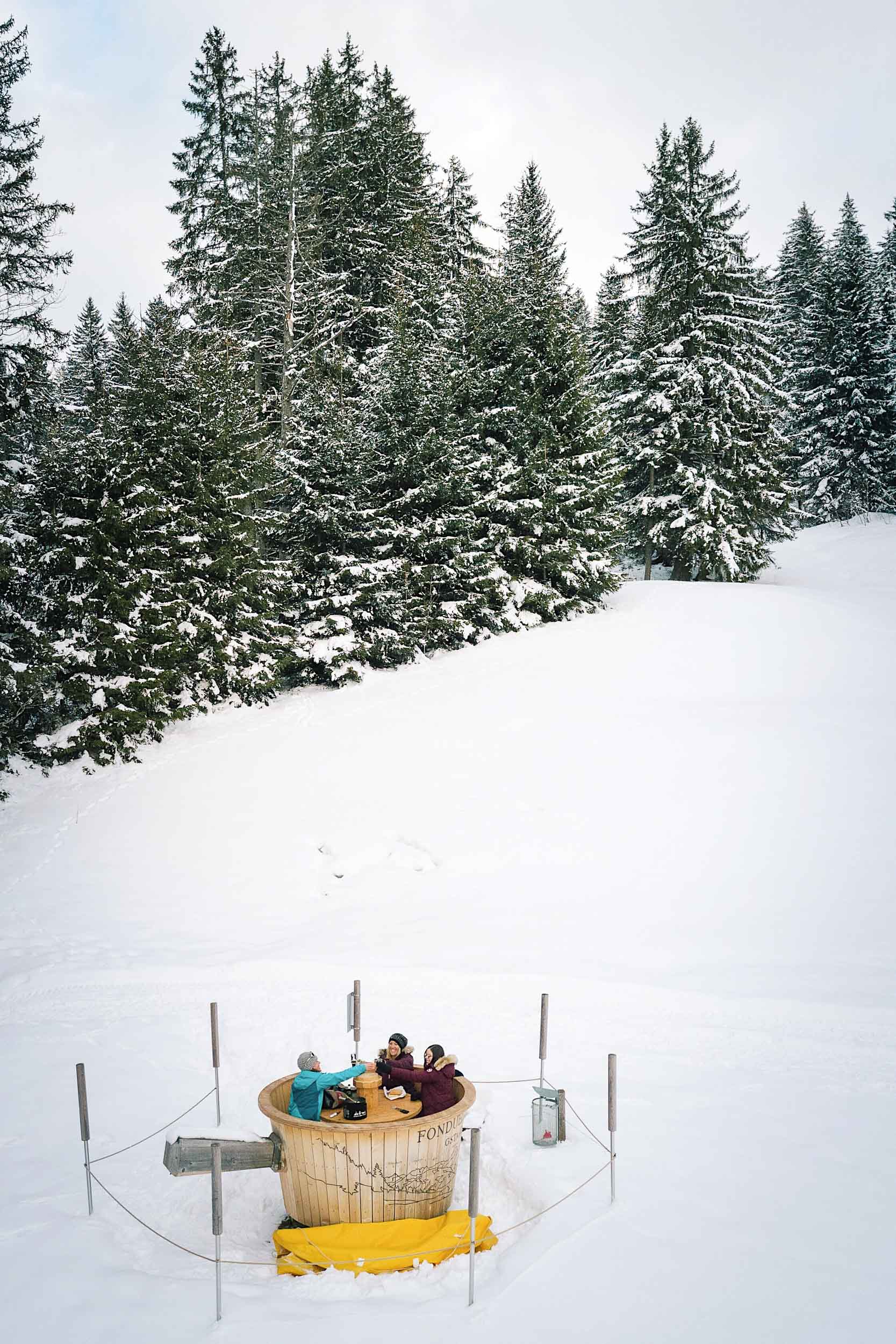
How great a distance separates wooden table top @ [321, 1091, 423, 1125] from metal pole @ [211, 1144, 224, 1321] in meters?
1.26

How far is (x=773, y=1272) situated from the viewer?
489 centimetres

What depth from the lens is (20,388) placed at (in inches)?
580

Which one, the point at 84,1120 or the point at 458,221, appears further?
the point at 458,221

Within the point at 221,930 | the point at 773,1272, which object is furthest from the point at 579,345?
the point at 773,1272

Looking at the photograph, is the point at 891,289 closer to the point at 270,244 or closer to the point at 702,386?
the point at 702,386

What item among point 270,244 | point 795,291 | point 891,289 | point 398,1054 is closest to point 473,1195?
point 398,1054

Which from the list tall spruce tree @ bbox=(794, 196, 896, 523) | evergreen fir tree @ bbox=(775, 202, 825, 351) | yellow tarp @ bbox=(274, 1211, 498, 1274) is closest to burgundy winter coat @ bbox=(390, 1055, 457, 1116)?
yellow tarp @ bbox=(274, 1211, 498, 1274)

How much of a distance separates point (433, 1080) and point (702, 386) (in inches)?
977

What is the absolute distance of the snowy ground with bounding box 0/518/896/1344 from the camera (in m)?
5.04

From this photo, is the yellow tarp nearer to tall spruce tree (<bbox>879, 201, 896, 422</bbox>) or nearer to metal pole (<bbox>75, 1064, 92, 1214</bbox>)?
metal pole (<bbox>75, 1064, 92, 1214</bbox>)

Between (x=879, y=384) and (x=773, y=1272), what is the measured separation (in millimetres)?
36675

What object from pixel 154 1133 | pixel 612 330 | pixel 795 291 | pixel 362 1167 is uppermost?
pixel 795 291

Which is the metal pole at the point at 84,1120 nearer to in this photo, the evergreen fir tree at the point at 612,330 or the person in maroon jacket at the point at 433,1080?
the person in maroon jacket at the point at 433,1080

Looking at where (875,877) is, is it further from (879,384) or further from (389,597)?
(879,384)
